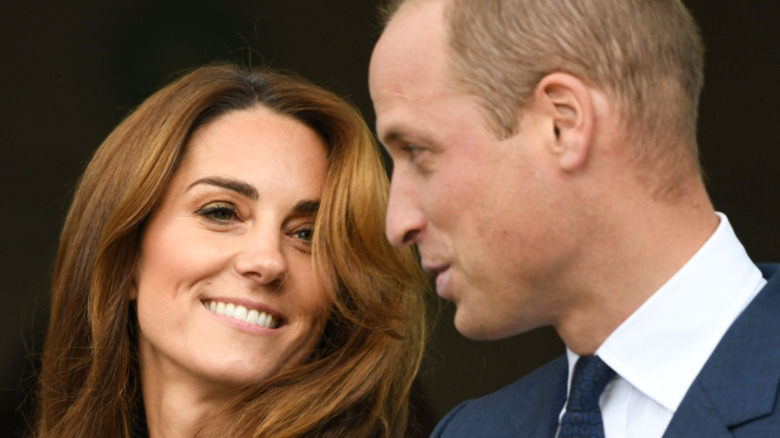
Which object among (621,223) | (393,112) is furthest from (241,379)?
(621,223)

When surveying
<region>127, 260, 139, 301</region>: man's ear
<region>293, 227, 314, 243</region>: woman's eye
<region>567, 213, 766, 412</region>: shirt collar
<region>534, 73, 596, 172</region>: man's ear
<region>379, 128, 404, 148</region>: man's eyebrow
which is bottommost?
<region>127, 260, 139, 301</region>: man's ear

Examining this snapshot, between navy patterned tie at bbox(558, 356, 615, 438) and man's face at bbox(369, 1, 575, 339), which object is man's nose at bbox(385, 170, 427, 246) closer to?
man's face at bbox(369, 1, 575, 339)

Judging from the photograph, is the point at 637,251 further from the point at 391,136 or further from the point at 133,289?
the point at 133,289

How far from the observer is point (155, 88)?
425cm

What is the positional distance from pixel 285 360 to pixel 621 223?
44.5 inches


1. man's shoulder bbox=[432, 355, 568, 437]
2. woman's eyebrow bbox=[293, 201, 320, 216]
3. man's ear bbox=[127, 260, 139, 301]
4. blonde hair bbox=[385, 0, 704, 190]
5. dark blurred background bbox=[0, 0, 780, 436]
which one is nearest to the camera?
blonde hair bbox=[385, 0, 704, 190]

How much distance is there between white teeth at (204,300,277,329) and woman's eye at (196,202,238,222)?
0.20 meters

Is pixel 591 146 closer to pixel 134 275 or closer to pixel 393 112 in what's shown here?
pixel 393 112

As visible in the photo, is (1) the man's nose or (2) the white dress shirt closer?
(2) the white dress shirt

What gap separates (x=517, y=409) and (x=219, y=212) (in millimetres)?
931

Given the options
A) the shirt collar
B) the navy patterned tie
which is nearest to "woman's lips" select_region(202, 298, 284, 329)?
the navy patterned tie

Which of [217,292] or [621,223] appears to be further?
[217,292]

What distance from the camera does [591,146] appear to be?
1815 millimetres

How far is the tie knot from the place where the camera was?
6.25 ft
